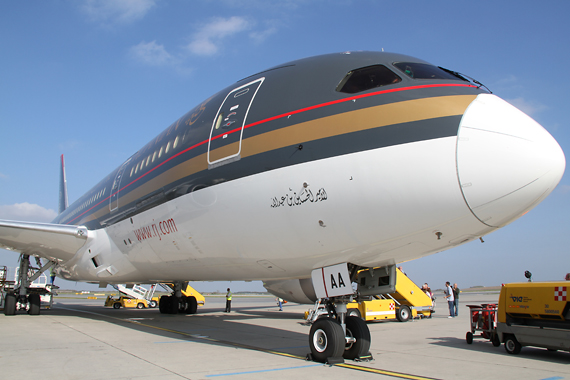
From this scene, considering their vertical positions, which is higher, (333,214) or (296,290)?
(333,214)

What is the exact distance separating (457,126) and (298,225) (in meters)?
2.23

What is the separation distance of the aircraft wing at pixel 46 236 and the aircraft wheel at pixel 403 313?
9865 millimetres

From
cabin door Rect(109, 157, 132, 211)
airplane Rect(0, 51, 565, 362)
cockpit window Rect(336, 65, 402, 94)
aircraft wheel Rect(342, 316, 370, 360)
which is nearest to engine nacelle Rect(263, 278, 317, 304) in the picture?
airplane Rect(0, 51, 565, 362)

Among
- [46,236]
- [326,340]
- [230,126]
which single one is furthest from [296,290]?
→ [46,236]

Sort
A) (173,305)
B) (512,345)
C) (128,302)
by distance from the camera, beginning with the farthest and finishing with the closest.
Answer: (128,302)
(173,305)
(512,345)

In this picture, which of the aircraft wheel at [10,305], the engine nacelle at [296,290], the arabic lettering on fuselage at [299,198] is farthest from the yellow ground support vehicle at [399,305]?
the aircraft wheel at [10,305]

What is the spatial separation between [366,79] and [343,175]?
141cm

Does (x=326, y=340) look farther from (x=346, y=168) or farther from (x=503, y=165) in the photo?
(x=503, y=165)

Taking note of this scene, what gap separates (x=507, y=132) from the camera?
434cm

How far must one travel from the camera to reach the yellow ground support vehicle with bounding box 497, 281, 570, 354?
6.28 metres

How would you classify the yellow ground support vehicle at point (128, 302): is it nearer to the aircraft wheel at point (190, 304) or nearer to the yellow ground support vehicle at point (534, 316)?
the aircraft wheel at point (190, 304)

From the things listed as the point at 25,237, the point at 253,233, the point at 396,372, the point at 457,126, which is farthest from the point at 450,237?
the point at 25,237

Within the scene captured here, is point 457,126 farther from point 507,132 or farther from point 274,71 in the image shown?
point 274,71

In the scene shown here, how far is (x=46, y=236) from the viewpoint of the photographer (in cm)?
1198
